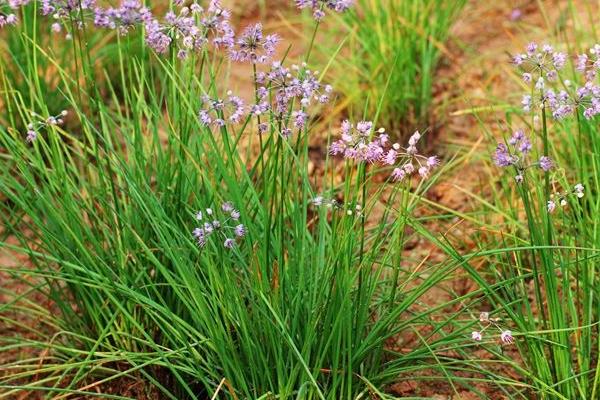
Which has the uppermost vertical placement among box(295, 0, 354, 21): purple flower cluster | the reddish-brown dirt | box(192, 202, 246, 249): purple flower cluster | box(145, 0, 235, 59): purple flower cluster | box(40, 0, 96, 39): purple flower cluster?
box(295, 0, 354, 21): purple flower cluster

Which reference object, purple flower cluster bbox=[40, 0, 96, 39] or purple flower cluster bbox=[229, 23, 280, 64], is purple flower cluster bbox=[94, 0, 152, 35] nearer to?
purple flower cluster bbox=[40, 0, 96, 39]

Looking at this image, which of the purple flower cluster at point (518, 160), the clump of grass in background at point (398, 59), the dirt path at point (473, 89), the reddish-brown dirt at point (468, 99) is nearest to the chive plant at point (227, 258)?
the purple flower cluster at point (518, 160)

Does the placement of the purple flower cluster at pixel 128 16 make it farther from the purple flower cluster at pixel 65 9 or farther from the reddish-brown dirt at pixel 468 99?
the reddish-brown dirt at pixel 468 99

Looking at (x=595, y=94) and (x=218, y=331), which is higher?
(x=595, y=94)

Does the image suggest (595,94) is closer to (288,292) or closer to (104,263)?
(288,292)

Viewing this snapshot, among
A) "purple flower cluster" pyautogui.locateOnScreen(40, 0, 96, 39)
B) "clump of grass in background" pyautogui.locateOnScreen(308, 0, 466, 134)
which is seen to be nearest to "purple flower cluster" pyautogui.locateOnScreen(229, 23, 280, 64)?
"purple flower cluster" pyautogui.locateOnScreen(40, 0, 96, 39)

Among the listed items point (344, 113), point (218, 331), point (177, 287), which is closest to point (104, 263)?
point (177, 287)
